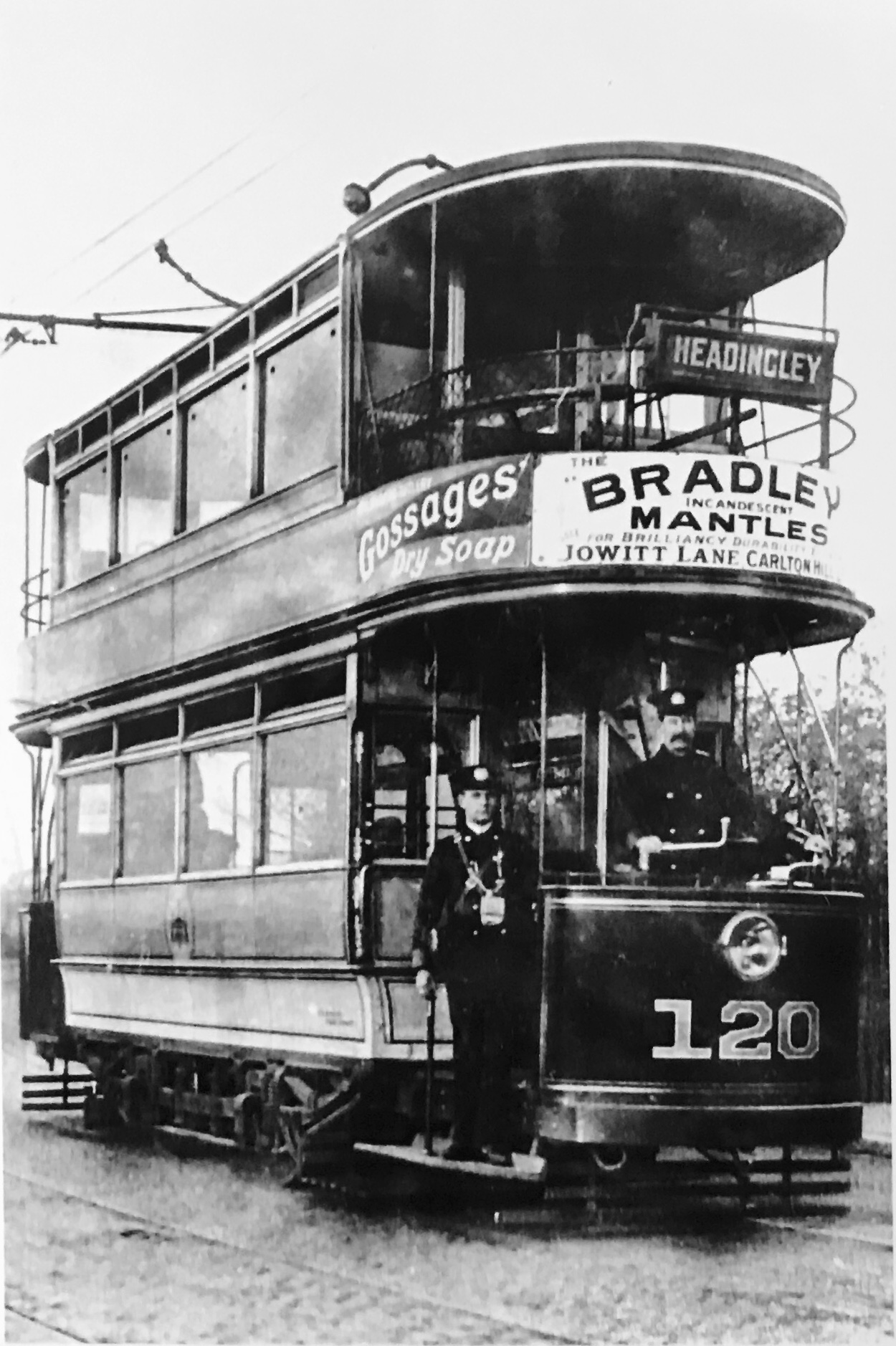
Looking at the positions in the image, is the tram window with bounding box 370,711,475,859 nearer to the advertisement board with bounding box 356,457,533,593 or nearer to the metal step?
the advertisement board with bounding box 356,457,533,593

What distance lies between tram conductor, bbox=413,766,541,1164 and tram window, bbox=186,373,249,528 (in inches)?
66.4

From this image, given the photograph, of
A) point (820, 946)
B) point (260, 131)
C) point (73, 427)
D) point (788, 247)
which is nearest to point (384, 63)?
point (260, 131)

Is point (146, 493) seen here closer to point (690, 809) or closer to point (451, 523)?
point (451, 523)

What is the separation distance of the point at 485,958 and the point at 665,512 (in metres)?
1.55

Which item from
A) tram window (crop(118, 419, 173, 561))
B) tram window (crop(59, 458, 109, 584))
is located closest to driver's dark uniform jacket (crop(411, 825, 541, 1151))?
tram window (crop(118, 419, 173, 561))

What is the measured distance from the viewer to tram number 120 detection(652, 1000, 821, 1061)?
5902 millimetres

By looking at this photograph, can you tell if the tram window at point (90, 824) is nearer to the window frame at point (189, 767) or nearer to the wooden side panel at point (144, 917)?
the window frame at point (189, 767)

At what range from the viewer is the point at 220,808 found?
7.13m

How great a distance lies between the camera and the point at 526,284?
6543mm

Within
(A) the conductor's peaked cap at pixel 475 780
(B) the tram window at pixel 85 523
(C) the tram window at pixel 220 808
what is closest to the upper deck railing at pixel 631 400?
(A) the conductor's peaked cap at pixel 475 780

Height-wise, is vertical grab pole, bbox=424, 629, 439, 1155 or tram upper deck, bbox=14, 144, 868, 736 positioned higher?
tram upper deck, bbox=14, 144, 868, 736

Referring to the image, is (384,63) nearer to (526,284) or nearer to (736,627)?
(526,284)

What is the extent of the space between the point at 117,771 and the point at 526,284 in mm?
2581

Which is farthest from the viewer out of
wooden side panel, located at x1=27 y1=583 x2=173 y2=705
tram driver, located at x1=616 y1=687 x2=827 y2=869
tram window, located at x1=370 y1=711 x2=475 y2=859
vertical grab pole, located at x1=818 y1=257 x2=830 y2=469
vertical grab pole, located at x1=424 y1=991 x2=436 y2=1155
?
wooden side panel, located at x1=27 y1=583 x2=173 y2=705
